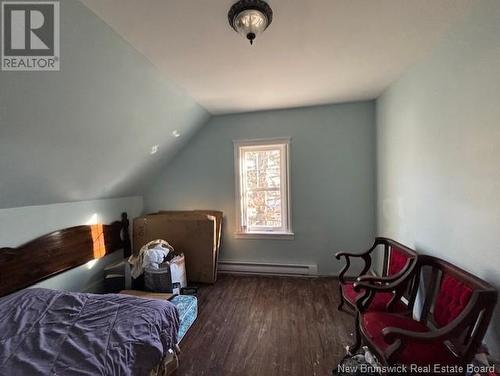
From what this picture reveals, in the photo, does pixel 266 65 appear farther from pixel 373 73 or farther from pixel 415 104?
pixel 415 104

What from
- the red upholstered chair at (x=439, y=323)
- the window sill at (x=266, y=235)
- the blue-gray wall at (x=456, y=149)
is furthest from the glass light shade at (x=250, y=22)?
the window sill at (x=266, y=235)

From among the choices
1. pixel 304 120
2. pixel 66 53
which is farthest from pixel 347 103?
pixel 66 53

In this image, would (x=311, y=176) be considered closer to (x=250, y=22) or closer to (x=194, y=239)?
(x=194, y=239)

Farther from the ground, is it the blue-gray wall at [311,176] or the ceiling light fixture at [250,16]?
the ceiling light fixture at [250,16]

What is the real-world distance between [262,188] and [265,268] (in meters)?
1.17

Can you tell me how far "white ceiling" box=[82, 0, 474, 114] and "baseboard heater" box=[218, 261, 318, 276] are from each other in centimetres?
232

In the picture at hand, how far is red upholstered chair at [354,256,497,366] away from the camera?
44.3 inches

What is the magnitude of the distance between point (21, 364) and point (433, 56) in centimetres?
325

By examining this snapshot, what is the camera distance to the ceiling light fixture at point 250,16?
4.13 ft

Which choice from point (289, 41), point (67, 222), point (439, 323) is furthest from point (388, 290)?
point (67, 222)

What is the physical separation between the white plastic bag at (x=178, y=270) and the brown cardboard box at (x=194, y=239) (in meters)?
0.25

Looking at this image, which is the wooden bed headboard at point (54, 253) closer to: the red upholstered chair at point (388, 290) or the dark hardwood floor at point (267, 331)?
the dark hardwood floor at point (267, 331)

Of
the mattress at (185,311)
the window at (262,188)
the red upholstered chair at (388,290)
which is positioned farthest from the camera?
the window at (262,188)

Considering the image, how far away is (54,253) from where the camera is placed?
2285 mm
